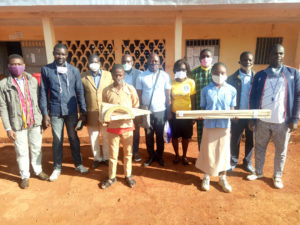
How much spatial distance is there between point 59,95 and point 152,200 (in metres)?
1.80

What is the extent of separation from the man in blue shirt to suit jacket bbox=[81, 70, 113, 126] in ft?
0.33

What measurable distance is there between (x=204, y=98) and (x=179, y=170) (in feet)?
4.07

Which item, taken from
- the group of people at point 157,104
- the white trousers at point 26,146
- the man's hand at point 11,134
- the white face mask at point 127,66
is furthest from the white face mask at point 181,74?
the man's hand at point 11,134

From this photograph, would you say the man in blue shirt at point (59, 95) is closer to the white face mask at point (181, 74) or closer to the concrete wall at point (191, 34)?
the white face mask at point (181, 74)

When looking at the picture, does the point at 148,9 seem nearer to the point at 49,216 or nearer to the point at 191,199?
the point at 191,199

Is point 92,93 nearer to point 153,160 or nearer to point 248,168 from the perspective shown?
point 153,160

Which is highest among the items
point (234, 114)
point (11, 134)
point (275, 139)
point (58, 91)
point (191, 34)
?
point (191, 34)

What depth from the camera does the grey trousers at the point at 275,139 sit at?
256 centimetres

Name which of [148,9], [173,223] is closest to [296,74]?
[173,223]

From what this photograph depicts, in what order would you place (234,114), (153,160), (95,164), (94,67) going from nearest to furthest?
(234,114) < (94,67) < (95,164) < (153,160)

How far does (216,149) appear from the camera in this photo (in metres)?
2.59

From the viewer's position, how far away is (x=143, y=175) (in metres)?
3.07

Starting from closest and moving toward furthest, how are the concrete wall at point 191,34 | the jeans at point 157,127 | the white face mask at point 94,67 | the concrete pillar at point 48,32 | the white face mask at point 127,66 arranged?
1. the white face mask at point 94,67
2. the jeans at point 157,127
3. the white face mask at point 127,66
4. the concrete pillar at point 48,32
5. the concrete wall at point 191,34

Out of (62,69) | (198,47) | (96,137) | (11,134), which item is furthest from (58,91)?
(198,47)
